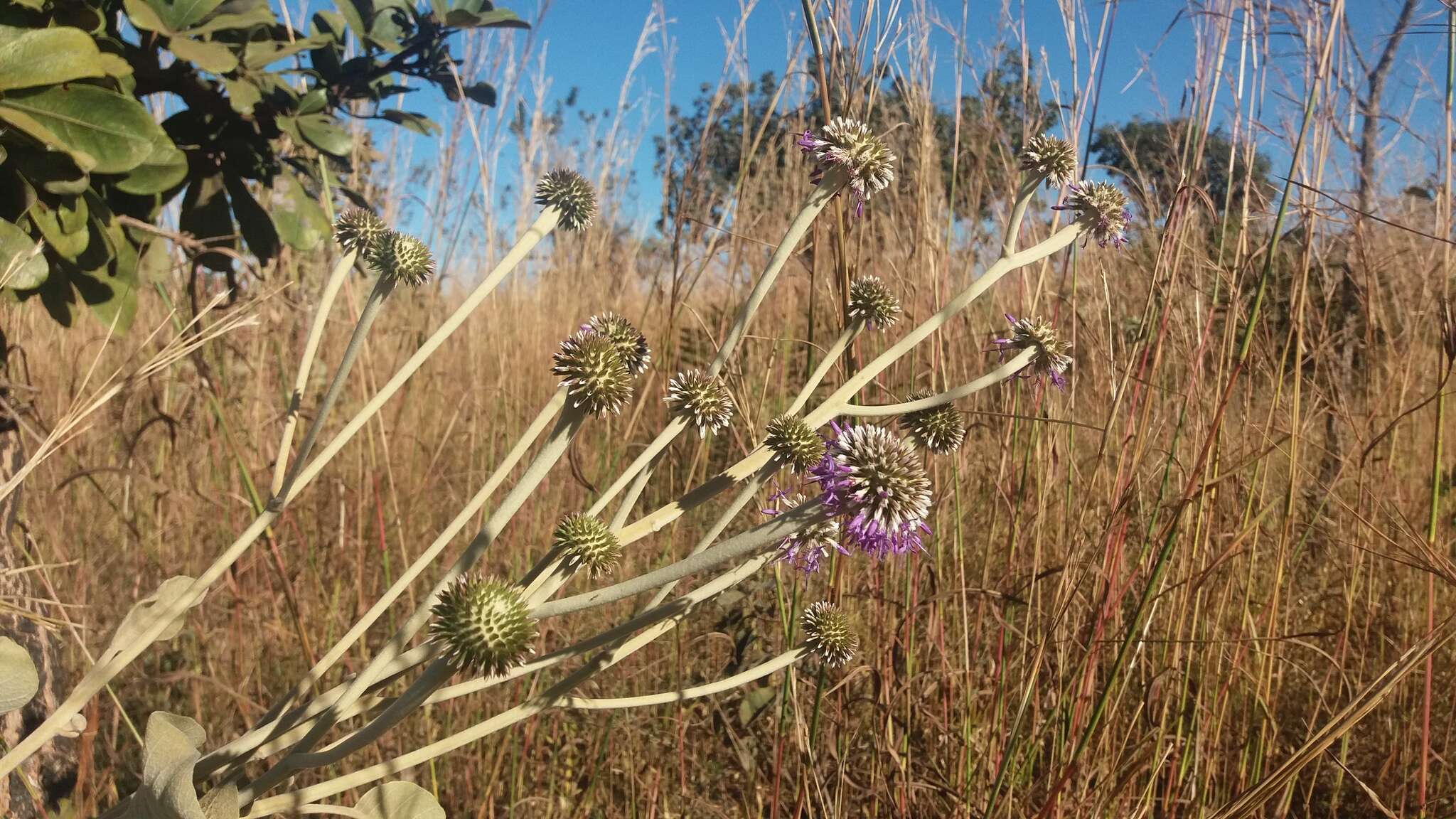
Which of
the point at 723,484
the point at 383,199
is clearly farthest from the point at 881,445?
the point at 383,199

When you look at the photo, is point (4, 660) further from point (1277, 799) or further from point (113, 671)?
point (1277, 799)

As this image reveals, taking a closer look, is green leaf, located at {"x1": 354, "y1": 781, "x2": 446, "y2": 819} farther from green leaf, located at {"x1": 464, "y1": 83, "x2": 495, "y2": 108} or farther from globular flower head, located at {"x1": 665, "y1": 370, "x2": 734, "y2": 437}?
green leaf, located at {"x1": 464, "y1": 83, "x2": 495, "y2": 108}

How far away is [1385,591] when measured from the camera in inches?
76.3

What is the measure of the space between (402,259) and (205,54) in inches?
21.6

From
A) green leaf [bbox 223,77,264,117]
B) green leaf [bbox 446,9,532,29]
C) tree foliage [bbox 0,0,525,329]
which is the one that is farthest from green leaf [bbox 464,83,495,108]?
green leaf [bbox 223,77,264,117]

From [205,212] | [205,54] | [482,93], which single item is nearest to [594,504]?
[205,54]

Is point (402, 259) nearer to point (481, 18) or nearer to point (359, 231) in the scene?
point (359, 231)

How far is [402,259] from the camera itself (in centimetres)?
90

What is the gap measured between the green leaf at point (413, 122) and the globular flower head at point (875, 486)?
1.09 m

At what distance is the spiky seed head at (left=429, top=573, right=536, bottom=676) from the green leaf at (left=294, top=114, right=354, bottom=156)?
3.17 ft

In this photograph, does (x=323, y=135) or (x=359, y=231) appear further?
(x=323, y=135)

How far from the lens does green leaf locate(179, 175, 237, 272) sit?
54.3 inches

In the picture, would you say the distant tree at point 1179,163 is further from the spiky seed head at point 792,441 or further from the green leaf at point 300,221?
the green leaf at point 300,221

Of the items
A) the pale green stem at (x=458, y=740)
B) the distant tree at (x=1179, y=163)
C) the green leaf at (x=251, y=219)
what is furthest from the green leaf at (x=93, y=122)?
the distant tree at (x=1179, y=163)
